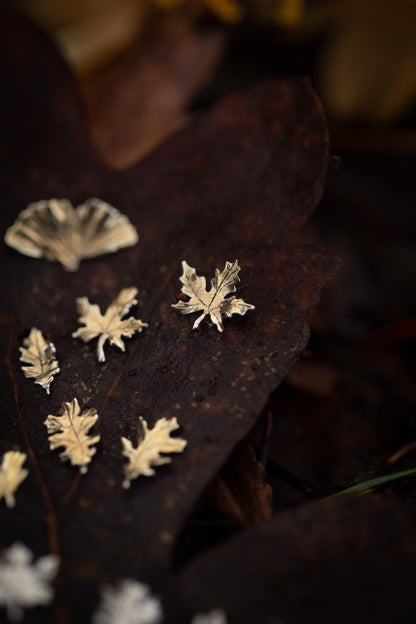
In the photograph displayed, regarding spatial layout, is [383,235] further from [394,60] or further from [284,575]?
[284,575]

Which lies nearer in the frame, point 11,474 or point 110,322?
point 11,474

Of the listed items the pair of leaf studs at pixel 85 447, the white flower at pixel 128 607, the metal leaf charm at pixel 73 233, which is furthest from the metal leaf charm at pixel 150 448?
the metal leaf charm at pixel 73 233

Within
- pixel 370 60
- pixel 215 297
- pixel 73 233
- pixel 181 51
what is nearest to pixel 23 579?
pixel 215 297

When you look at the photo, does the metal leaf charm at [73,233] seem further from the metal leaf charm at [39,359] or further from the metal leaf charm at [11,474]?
the metal leaf charm at [11,474]

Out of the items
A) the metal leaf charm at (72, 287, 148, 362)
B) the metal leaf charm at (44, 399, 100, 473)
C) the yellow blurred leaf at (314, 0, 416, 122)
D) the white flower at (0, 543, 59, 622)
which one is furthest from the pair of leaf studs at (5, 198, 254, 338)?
the yellow blurred leaf at (314, 0, 416, 122)

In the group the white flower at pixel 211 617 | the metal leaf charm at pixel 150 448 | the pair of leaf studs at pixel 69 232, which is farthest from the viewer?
the pair of leaf studs at pixel 69 232

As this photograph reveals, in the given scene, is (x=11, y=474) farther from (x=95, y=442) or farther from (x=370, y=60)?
(x=370, y=60)

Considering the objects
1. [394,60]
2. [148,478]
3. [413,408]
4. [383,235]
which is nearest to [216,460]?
[148,478]
